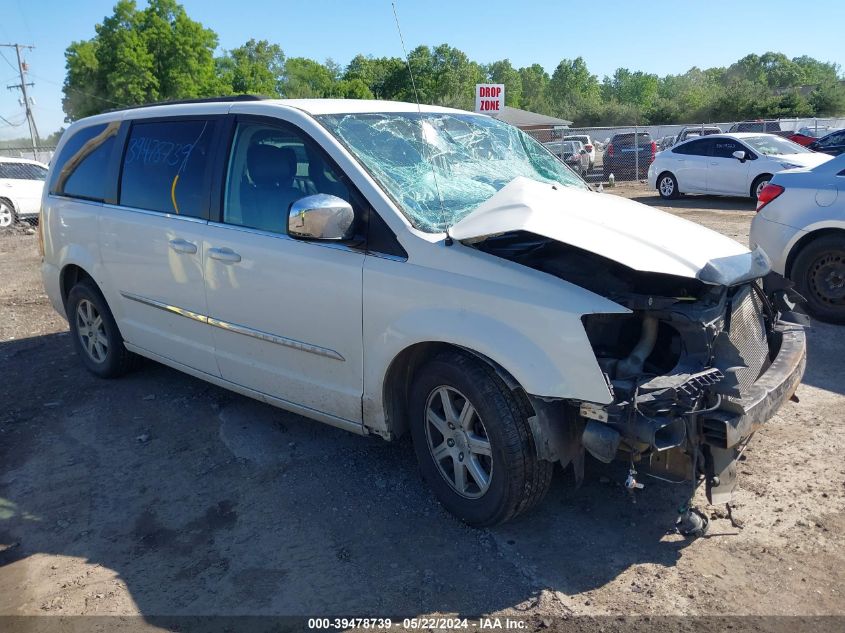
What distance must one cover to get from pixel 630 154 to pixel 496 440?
23479 mm

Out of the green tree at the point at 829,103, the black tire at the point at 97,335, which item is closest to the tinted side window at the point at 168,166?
the black tire at the point at 97,335

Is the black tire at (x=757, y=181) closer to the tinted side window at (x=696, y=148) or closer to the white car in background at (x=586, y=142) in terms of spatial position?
the tinted side window at (x=696, y=148)

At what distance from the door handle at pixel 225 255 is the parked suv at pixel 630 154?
21.9 meters

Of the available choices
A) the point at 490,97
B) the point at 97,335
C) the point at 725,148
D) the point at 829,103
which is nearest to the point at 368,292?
the point at 97,335

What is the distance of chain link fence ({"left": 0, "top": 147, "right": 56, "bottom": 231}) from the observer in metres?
15.0

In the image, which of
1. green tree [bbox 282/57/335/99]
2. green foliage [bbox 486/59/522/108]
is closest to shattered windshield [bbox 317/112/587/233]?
green tree [bbox 282/57/335/99]

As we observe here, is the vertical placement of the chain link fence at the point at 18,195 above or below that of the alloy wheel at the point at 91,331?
above

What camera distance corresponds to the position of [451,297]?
3160 mm

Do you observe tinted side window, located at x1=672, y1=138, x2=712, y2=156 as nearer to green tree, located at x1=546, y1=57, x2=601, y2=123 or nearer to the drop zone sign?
the drop zone sign

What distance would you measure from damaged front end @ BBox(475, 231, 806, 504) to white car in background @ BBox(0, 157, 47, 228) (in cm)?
1512

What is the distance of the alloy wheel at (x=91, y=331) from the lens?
555cm

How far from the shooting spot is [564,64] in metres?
108

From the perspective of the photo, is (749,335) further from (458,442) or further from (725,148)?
(725,148)

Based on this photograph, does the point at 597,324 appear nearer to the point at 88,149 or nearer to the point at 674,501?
the point at 674,501
